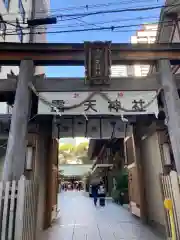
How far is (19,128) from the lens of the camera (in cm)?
487

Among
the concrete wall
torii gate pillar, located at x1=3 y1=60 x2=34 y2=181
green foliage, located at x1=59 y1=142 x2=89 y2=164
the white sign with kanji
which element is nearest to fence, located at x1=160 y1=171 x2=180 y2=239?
the white sign with kanji

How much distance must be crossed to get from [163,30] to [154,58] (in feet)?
17.0

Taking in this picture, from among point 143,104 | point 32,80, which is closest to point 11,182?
point 32,80

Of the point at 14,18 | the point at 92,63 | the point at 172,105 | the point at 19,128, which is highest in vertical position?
the point at 14,18

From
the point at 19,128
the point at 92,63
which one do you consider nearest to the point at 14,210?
the point at 19,128

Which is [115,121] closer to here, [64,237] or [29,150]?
[29,150]

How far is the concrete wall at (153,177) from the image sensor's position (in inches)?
267

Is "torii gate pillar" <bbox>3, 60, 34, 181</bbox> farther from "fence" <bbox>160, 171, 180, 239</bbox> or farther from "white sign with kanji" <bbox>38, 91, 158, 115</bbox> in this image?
"fence" <bbox>160, 171, 180, 239</bbox>

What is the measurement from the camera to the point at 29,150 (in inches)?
275

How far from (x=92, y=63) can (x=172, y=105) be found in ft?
7.72

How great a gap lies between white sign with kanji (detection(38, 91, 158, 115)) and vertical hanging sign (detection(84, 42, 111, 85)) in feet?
1.26

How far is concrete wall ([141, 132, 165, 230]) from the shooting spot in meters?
6.79

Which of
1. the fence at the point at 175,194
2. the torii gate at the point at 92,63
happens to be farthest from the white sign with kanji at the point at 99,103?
the fence at the point at 175,194

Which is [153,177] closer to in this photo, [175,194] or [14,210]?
[175,194]
